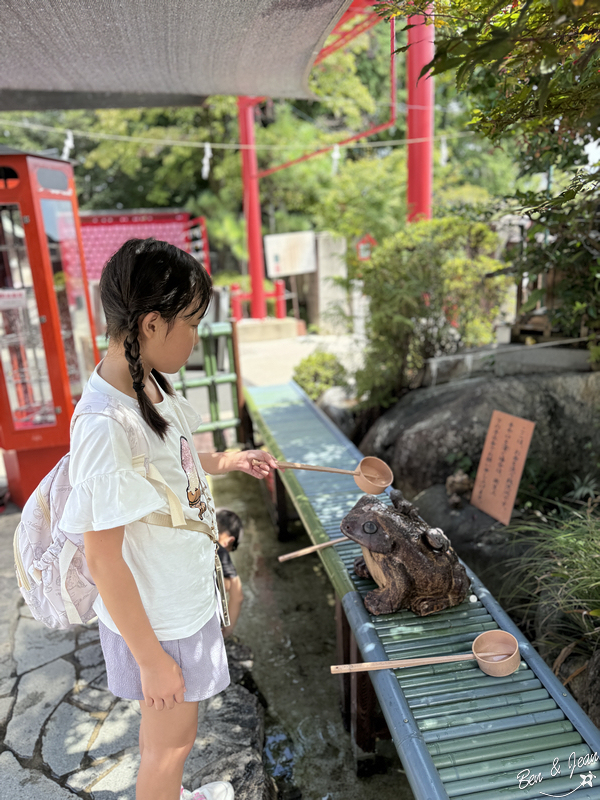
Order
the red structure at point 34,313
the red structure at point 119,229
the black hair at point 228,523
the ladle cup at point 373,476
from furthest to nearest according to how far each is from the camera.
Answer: the red structure at point 119,229 → the red structure at point 34,313 → the black hair at point 228,523 → the ladle cup at point 373,476

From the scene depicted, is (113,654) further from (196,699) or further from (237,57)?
(237,57)

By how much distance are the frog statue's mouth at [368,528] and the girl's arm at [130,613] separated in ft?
3.13

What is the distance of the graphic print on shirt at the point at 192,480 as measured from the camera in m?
1.61

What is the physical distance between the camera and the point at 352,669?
73.0 inches

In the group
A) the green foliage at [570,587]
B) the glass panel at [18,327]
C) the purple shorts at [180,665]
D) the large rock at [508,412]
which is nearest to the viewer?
the purple shorts at [180,665]

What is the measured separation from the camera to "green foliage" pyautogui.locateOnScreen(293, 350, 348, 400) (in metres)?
6.22

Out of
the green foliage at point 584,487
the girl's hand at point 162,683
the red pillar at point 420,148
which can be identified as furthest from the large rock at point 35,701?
the red pillar at point 420,148

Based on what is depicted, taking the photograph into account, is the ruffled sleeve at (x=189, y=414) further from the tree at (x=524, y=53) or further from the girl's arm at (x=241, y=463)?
the tree at (x=524, y=53)

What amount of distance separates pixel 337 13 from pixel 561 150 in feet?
5.25

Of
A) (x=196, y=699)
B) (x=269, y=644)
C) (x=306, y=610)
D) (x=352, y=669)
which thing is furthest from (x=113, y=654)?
(x=306, y=610)

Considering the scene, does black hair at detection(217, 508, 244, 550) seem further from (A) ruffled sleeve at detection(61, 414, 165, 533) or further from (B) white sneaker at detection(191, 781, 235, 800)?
(A) ruffled sleeve at detection(61, 414, 165, 533)

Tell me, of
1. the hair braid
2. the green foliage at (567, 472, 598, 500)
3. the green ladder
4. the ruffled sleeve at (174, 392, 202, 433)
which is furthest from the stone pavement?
the green ladder

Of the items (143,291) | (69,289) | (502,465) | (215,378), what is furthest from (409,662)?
(69,289)

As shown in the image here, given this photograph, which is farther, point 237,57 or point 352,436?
point 352,436
